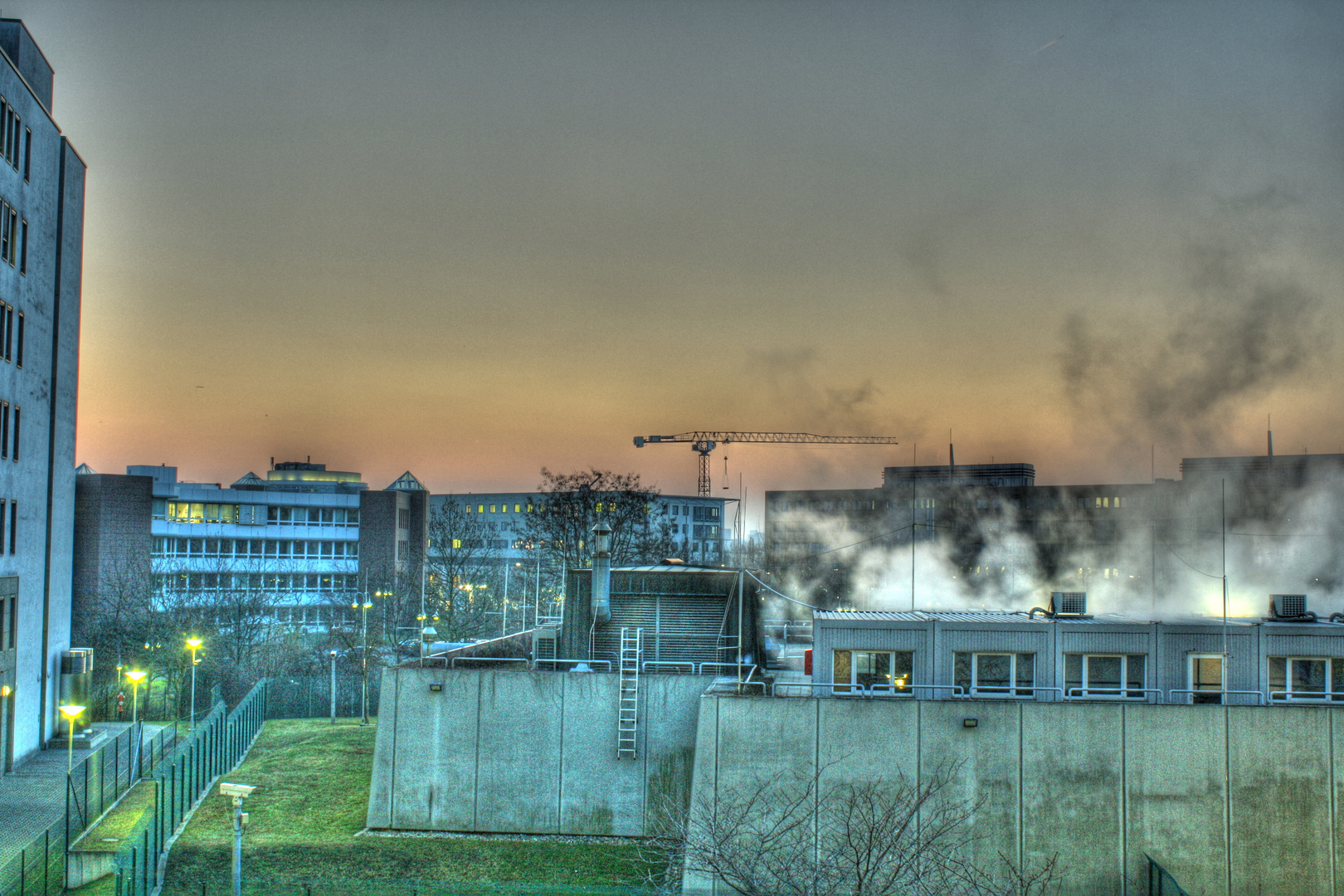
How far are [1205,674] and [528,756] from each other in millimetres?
14104

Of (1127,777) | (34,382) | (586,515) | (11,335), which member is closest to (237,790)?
(1127,777)

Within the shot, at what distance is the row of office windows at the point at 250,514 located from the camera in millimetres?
57812

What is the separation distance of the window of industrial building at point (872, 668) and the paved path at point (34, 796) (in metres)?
15.7

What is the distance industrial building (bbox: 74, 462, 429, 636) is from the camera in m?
53.2

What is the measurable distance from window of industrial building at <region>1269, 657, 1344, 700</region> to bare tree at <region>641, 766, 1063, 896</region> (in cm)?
628

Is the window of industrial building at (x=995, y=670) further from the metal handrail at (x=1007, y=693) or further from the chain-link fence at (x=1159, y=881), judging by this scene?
the chain-link fence at (x=1159, y=881)

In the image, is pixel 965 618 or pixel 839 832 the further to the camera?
pixel 965 618

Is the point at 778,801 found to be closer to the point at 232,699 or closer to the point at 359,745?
the point at 359,745

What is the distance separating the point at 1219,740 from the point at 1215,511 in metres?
22.4

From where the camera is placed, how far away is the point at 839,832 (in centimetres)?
1816

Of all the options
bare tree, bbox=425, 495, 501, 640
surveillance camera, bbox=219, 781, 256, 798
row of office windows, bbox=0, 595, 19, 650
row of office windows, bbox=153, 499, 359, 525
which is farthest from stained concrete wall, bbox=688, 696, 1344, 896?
row of office windows, bbox=153, 499, 359, 525

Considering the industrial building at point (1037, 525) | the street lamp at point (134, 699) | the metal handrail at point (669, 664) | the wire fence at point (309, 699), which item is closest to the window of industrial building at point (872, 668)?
the metal handrail at point (669, 664)

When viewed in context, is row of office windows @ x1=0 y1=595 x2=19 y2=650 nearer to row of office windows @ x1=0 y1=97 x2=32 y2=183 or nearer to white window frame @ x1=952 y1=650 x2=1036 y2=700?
row of office windows @ x1=0 y1=97 x2=32 y2=183

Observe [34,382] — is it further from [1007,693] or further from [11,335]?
[1007,693]
